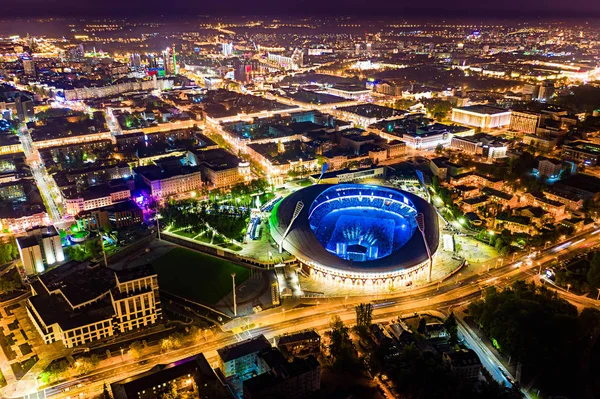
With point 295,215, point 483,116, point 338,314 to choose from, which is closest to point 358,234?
point 295,215

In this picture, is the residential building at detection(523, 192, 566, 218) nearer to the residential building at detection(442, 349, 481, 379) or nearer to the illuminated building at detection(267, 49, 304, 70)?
the residential building at detection(442, 349, 481, 379)

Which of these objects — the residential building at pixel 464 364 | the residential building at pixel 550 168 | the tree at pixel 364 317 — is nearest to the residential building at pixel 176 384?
the tree at pixel 364 317

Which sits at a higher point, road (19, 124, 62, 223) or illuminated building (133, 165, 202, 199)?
illuminated building (133, 165, 202, 199)

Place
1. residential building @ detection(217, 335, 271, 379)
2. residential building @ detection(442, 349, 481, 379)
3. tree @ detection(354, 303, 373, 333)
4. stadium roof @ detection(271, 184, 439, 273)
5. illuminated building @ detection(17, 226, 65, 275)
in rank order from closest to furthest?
residential building @ detection(442, 349, 481, 379) → residential building @ detection(217, 335, 271, 379) → tree @ detection(354, 303, 373, 333) → stadium roof @ detection(271, 184, 439, 273) → illuminated building @ detection(17, 226, 65, 275)

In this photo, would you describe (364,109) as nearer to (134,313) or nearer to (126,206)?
(126,206)

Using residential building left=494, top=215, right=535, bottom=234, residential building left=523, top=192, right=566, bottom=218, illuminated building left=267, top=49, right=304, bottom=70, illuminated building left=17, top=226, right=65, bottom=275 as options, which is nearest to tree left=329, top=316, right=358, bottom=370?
residential building left=494, top=215, right=535, bottom=234

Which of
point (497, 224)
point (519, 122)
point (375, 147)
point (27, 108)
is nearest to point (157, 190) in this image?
point (375, 147)
